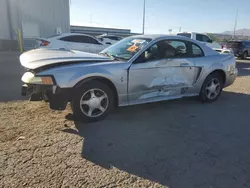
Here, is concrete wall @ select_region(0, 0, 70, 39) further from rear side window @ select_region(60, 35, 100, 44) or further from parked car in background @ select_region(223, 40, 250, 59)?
parked car in background @ select_region(223, 40, 250, 59)

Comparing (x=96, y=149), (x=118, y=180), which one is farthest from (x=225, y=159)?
(x=96, y=149)

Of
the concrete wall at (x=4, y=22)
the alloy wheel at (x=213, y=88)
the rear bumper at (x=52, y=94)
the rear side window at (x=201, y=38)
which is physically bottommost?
the alloy wheel at (x=213, y=88)

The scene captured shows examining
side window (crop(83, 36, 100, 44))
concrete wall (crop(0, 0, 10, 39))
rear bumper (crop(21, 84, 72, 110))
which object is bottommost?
rear bumper (crop(21, 84, 72, 110))

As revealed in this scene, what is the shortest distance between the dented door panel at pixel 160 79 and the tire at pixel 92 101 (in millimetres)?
477

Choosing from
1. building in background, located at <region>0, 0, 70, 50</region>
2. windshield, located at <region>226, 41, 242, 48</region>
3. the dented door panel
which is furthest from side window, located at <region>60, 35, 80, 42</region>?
windshield, located at <region>226, 41, 242, 48</region>

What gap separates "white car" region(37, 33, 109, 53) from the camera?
1102 centimetres

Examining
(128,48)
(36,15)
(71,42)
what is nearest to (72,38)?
(71,42)

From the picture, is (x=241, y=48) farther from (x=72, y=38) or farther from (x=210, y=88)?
(x=210, y=88)

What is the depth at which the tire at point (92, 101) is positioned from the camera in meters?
3.79

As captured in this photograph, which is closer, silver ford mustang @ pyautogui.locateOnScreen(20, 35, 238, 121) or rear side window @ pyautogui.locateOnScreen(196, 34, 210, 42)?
silver ford mustang @ pyautogui.locateOnScreen(20, 35, 238, 121)

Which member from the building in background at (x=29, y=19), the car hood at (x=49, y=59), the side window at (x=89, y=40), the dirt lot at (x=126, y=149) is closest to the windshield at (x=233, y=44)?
the side window at (x=89, y=40)

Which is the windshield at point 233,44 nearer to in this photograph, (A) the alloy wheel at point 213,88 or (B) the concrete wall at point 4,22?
(A) the alloy wheel at point 213,88

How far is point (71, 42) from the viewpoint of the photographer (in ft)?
37.1

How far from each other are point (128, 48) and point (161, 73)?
83 centimetres
